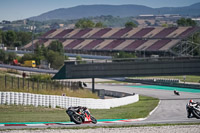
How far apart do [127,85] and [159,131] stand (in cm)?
5753

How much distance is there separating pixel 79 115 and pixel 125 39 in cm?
11305

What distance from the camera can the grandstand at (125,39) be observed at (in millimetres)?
118188

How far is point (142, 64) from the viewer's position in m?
58.2

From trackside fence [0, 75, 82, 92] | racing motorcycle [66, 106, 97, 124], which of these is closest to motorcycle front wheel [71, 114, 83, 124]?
racing motorcycle [66, 106, 97, 124]

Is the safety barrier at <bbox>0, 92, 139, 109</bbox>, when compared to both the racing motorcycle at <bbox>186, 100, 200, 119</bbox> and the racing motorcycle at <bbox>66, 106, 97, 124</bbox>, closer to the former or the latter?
the racing motorcycle at <bbox>66, 106, 97, 124</bbox>

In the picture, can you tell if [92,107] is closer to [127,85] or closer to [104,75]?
[104,75]

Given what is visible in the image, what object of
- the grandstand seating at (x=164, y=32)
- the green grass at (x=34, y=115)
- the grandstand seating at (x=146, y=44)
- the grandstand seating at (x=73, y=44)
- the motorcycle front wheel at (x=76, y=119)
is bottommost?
the grandstand seating at (x=73, y=44)

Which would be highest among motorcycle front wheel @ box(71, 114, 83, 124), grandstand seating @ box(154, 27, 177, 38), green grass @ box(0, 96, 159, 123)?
grandstand seating @ box(154, 27, 177, 38)

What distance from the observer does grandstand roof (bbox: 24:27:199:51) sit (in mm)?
121062

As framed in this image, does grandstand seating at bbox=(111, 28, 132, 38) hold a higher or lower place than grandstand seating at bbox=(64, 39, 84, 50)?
higher

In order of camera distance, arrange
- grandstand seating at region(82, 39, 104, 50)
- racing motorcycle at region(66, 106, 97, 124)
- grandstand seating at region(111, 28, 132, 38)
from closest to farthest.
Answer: racing motorcycle at region(66, 106, 97, 124) → grandstand seating at region(82, 39, 104, 50) → grandstand seating at region(111, 28, 132, 38)

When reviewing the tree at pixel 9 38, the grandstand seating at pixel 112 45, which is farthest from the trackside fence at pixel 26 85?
the tree at pixel 9 38

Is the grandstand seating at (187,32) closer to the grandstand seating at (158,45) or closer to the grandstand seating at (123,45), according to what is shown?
the grandstand seating at (158,45)

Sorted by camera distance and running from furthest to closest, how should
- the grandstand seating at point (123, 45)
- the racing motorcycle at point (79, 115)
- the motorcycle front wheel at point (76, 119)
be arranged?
the grandstand seating at point (123, 45)
the motorcycle front wheel at point (76, 119)
the racing motorcycle at point (79, 115)
